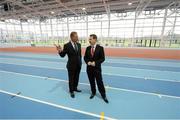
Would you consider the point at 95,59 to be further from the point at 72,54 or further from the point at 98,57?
the point at 72,54

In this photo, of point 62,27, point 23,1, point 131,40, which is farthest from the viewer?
point 62,27

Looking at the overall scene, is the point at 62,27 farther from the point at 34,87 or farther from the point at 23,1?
the point at 34,87

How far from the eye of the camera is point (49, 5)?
15.0 meters

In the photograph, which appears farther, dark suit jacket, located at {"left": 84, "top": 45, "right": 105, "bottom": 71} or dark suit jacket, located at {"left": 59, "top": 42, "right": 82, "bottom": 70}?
dark suit jacket, located at {"left": 59, "top": 42, "right": 82, "bottom": 70}

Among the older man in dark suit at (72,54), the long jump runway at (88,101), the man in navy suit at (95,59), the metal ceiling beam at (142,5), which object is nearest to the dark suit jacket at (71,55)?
the older man in dark suit at (72,54)

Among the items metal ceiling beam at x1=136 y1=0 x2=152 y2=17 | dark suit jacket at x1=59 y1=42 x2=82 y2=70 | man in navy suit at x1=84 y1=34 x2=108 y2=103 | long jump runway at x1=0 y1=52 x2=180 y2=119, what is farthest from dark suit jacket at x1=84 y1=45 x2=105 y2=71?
metal ceiling beam at x1=136 y1=0 x2=152 y2=17

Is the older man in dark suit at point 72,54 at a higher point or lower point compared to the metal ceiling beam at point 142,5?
lower

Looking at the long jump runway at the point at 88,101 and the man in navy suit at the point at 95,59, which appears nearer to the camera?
the long jump runway at the point at 88,101

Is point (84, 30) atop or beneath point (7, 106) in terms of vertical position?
atop

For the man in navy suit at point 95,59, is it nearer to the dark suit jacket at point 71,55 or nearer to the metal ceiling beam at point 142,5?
the dark suit jacket at point 71,55

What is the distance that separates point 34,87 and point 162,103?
3.91 meters

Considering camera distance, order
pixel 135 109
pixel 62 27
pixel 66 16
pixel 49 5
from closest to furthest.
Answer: pixel 135 109, pixel 49 5, pixel 66 16, pixel 62 27

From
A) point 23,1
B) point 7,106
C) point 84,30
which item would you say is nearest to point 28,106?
point 7,106

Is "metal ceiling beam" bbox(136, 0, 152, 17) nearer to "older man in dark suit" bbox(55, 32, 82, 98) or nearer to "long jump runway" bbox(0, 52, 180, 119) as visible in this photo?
"long jump runway" bbox(0, 52, 180, 119)
